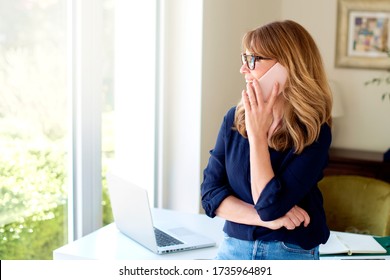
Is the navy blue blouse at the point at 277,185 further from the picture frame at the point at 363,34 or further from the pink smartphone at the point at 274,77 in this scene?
the picture frame at the point at 363,34

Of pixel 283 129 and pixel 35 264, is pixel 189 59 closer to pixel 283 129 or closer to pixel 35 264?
pixel 283 129

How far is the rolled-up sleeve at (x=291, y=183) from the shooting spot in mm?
1914

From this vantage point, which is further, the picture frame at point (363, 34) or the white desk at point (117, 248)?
the picture frame at point (363, 34)

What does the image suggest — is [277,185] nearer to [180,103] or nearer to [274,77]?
[274,77]

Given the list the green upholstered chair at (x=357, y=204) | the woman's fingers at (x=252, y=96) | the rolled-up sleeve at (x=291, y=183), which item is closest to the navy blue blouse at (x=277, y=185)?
the rolled-up sleeve at (x=291, y=183)

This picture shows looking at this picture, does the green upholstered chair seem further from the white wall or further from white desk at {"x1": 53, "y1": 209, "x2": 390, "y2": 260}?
the white wall

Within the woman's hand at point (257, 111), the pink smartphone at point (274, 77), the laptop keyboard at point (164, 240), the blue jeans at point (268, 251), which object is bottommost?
the laptop keyboard at point (164, 240)

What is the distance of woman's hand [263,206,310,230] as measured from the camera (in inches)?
75.0

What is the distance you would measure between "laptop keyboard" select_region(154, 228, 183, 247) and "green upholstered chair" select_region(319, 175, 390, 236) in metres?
0.97

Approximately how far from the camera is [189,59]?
3.78 meters

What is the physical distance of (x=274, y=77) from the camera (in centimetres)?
196

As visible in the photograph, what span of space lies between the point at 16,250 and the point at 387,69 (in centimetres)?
306

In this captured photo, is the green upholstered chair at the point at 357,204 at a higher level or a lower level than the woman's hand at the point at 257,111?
lower

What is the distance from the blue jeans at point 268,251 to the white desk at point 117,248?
54 cm
